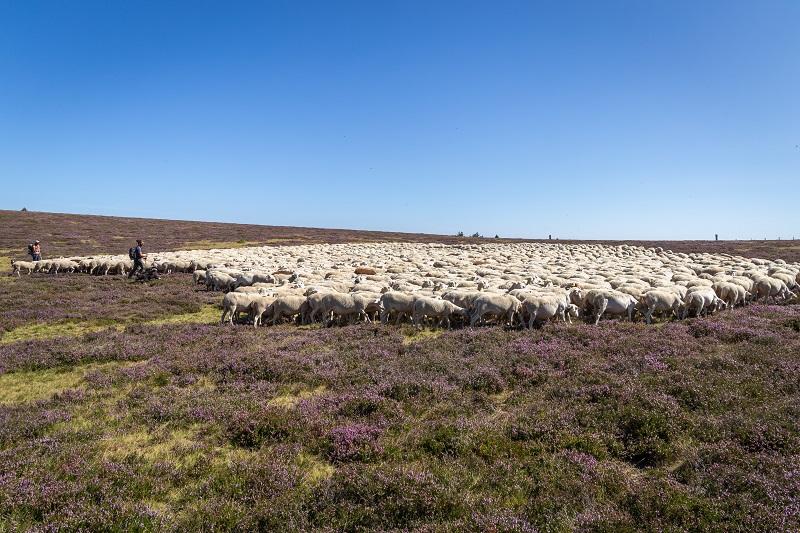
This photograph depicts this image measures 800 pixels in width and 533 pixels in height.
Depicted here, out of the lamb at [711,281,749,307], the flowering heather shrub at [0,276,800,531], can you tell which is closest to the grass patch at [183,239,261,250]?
the flowering heather shrub at [0,276,800,531]

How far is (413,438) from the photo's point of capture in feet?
22.8

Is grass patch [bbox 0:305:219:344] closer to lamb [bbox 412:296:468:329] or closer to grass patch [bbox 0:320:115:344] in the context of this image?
grass patch [bbox 0:320:115:344]

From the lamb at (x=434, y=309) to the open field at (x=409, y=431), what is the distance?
1.77m

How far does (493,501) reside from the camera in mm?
5254

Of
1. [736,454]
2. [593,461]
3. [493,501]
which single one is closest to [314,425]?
[493,501]

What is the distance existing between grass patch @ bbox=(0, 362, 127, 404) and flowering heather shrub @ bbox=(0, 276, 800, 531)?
16cm

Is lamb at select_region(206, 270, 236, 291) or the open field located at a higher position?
lamb at select_region(206, 270, 236, 291)

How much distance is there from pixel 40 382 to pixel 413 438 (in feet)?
30.0

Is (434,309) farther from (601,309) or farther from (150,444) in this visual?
(150,444)

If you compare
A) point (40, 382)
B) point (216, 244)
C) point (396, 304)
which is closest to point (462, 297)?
point (396, 304)

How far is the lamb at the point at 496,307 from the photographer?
1480 centimetres

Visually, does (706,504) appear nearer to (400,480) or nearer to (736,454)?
(736,454)

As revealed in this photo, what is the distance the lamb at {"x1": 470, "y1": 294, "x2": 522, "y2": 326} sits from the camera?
14797 mm

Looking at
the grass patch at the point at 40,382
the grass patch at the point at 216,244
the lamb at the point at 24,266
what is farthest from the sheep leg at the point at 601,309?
the grass patch at the point at 216,244
